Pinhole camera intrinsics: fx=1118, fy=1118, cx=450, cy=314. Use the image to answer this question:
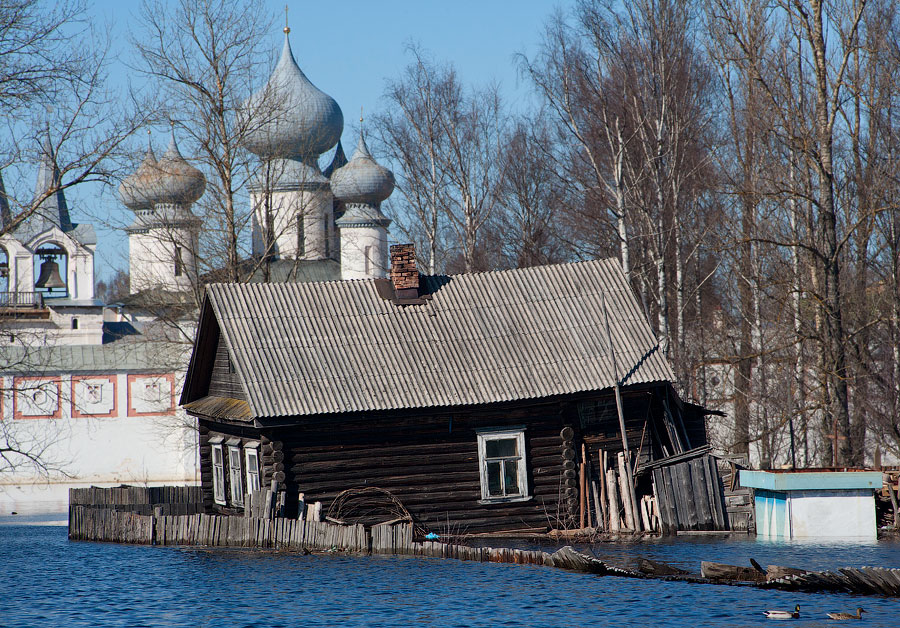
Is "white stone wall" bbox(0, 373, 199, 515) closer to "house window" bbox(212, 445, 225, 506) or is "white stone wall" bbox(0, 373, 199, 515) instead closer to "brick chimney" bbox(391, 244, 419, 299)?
"house window" bbox(212, 445, 225, 506)

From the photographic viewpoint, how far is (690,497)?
64.8 ft

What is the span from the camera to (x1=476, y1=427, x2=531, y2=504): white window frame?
20391mm

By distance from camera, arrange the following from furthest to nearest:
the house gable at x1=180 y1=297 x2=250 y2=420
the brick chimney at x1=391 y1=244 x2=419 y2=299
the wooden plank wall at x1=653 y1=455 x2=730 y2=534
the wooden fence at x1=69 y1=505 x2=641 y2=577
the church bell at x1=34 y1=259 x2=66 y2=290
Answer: the church bell at x1=34 y1=259 x2=66 y2=290
the brick chimney at x1=391 y1=244 x2=419 y2=299
the house gable at x1=180 y1=297 x2=250 y2=420
the wooden plank wall at x1=653 y1=455 x2=730 y2=534
the wooden fence at x1=69 y1=505 x2=641 y2=577

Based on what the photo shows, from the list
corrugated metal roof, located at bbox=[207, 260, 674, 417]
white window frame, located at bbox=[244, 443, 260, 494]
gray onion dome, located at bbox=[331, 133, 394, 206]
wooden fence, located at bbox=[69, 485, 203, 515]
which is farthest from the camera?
gray onion dome, located at bbox=[331, 133, 394, 206]

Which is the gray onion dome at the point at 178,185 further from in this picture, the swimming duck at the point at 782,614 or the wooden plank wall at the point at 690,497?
the swimming duck at the point at 782,614

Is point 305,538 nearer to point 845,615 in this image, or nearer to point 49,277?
point 845,615

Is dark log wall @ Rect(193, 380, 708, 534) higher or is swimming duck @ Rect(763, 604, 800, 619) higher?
dark log wall @ Rect(193, 380, 708, 534)

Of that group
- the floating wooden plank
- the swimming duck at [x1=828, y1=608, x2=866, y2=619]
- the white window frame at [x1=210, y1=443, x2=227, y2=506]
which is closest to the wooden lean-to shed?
the white window frame at [x1=210, y1=443, x2=227, y2=506]

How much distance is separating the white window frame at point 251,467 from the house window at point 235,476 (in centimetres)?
48

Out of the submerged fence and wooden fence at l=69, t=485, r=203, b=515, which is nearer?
the submerged fence

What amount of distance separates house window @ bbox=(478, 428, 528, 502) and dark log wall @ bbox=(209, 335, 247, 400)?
4.69 meters

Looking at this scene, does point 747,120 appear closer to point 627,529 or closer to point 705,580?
point 627,529

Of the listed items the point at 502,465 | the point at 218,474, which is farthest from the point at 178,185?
the point at 502,465

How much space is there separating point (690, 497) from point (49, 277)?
40.9 m
